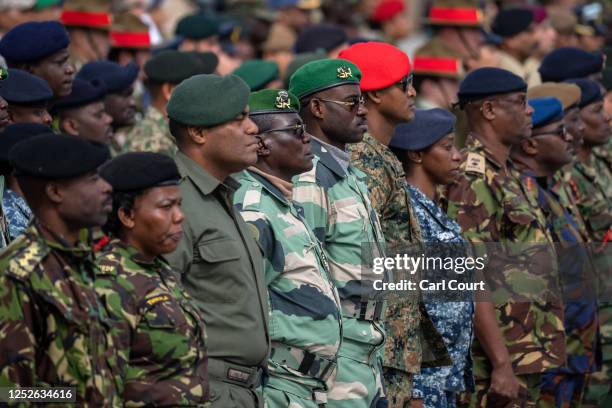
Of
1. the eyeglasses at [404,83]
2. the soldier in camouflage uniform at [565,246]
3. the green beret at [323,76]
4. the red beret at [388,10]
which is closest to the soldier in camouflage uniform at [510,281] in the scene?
the soldier in camouflage uniform at [565,246]

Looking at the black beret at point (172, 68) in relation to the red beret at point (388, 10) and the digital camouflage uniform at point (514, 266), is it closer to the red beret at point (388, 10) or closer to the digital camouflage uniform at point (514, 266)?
the digital camouflage uniform at point (514, 266)

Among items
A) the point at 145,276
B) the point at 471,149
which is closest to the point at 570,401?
the point at 471,149

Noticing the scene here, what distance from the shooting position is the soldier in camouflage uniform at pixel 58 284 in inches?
166

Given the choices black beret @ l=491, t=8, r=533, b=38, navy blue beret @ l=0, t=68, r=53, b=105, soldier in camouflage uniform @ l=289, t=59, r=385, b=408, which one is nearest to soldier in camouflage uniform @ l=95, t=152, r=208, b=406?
soldier in camouflage uniform @ l=289, t=59, r=385, b=408

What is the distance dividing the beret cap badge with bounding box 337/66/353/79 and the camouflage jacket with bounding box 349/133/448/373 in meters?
0.43

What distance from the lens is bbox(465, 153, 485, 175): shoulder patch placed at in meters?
7.75

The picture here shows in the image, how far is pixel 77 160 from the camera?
4.48 meters

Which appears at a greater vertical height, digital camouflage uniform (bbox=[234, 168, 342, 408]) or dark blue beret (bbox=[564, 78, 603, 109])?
dark blue beret (bbox=[564, 78, 603, 109])

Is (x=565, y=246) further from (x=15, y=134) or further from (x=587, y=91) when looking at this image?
(x=15, y=134)

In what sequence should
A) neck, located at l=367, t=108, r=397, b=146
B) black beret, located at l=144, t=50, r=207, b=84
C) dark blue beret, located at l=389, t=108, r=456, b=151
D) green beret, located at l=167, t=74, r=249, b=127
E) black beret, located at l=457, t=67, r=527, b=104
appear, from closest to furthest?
green beret, located at l=167, t=74, r=249, b=127, neck, located at l=367, t=108, r=397, b=146, dark blue beret, located at l=389, t=108, r=456, b=151, black beret, located at l=457, t=67, r=527, b=104, black beret, located at l=144, t=50, r=207, b=84

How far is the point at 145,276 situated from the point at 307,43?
737 cm

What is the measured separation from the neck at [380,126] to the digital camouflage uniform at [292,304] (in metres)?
1.38

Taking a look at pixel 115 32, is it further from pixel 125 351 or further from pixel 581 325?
pixel 125 351

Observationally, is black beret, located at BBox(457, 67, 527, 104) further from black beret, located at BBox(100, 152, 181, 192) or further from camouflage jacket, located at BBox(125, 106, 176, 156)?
black beret, located at BBox(100, 152, 181, 192)
